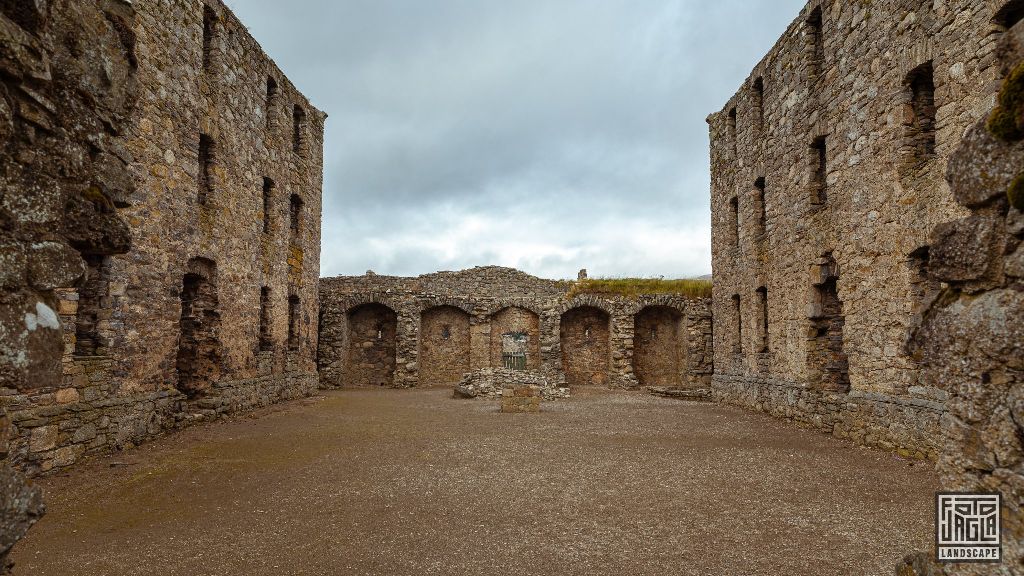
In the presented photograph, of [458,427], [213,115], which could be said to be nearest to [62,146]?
[458,427]

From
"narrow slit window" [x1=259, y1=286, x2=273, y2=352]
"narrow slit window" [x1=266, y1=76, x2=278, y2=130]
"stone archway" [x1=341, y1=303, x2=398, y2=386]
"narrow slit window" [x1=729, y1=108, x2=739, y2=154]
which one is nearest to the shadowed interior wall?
"stone archway" [x1=341, y1=303, x2=398, y2=386]

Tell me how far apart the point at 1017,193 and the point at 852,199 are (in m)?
8.29

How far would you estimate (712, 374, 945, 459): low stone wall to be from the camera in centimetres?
763

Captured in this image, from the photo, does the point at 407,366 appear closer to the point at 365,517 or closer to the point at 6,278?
the point at 365,517

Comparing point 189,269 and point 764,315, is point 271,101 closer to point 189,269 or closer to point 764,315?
point 189,269

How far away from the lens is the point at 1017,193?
230 cm

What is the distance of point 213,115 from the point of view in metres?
11.6

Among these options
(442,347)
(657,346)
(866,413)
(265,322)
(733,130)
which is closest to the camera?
(866,413)

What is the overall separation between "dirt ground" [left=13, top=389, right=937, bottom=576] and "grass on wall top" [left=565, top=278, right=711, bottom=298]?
1143 centimetres

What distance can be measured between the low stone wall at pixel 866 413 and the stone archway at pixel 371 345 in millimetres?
13318

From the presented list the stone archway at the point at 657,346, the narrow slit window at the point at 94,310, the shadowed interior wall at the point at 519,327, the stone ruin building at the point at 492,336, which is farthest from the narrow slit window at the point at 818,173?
the narrow slit window at the point at 94,310

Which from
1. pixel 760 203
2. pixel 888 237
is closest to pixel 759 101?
pixel 760 203

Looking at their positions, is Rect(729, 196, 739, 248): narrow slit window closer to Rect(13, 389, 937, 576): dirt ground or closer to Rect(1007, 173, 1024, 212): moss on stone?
Rect(13, 389, 937, 576): dirt ground

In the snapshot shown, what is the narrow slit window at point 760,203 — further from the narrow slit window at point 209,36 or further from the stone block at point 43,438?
the stone block at point 43,438
